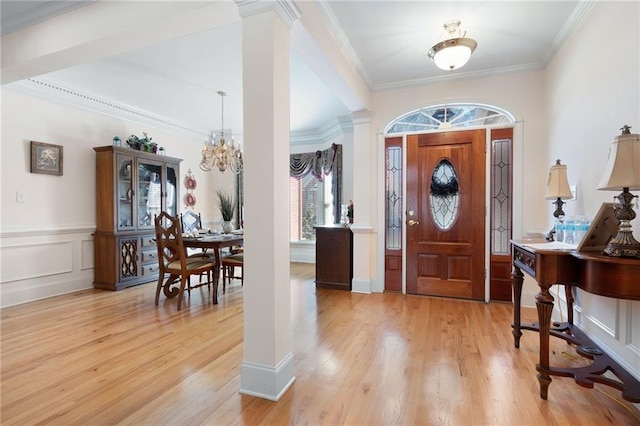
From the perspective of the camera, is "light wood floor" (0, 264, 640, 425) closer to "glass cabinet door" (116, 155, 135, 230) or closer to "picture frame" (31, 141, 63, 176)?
"glass cabinet door" (116, 155, 135, 230)

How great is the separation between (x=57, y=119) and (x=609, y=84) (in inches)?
230

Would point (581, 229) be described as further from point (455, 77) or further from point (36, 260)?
point (36, 260)

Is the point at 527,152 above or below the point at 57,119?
below

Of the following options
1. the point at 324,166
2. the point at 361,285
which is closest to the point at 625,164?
the point at 361,285

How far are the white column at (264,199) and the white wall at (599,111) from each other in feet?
6.98

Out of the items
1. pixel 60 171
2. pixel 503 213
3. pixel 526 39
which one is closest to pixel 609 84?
pixel 526 39

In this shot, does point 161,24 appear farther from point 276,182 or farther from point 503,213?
point 503,213

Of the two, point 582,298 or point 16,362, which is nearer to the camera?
point 16,362

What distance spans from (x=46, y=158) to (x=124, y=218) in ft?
3.81

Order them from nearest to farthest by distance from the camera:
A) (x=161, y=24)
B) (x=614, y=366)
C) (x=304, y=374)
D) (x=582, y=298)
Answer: (x=614, y=366), (x=304, y=374), (x=161, y=24), (x=582, y=298)

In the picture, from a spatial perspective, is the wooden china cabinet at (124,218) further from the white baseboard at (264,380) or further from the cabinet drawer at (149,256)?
the white baseboard at (264,380)

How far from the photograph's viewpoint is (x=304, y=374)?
2125mm

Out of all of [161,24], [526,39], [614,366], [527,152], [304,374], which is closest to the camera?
[614,366]

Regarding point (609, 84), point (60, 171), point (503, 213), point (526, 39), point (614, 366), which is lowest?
point (614, 366)
